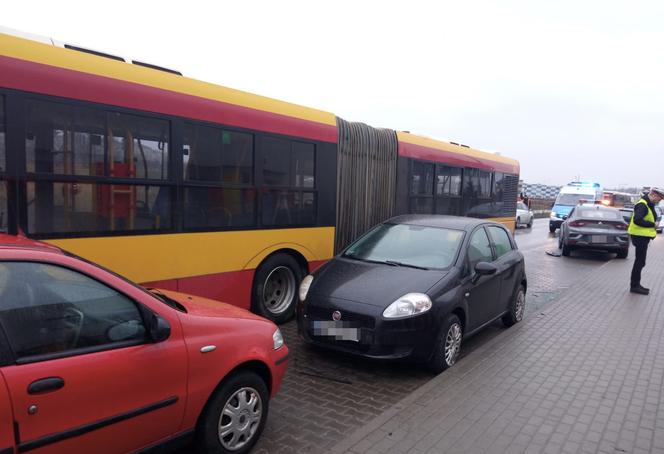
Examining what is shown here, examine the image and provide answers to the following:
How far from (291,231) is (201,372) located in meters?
3.83

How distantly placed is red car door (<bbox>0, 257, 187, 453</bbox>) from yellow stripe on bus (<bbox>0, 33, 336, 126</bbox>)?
8.43ft

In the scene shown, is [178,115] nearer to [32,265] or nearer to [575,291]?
[32,265]

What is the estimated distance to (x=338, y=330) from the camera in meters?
4.85

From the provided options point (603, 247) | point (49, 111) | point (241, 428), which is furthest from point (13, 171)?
point (603, 247)

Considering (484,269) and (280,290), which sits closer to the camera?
(484,269)

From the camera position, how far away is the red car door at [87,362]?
2299 millimetres

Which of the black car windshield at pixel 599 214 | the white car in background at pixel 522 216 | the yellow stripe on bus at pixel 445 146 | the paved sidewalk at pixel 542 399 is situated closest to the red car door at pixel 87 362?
the paved sidewalk at pixel 542 399

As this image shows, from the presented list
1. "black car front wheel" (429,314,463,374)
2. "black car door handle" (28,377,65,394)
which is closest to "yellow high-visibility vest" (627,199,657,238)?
"black car front wheel" (429,314,463,374)

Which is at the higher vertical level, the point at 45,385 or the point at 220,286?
the point at 45,385

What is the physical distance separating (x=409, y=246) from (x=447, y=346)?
1336 mm

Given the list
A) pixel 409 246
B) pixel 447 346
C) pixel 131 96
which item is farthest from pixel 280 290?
pixel 131 96

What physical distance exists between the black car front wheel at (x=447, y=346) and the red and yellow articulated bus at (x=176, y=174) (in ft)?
7.74

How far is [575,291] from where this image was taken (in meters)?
9.43

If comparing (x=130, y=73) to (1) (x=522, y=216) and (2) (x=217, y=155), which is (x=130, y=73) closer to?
(2) (x=217, y=155)
